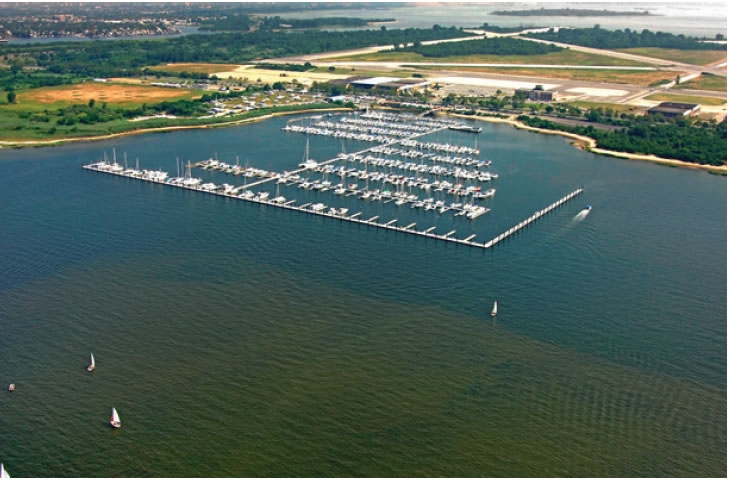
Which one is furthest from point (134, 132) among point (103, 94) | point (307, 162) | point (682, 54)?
point (682, 54)

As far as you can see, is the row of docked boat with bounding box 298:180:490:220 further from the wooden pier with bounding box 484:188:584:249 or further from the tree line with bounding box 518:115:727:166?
the tree line with bounding box 518:115:727:166

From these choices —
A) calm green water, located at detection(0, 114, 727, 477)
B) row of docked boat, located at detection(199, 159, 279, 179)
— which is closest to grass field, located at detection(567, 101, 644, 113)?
A: calm green water, located at detection(0, 114, 727, 477)

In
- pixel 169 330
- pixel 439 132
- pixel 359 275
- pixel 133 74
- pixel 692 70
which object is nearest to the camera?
pixel 169 330

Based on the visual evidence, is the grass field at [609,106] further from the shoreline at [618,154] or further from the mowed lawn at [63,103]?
the mowed lawn at [63,103]

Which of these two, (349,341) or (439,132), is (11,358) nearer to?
(349,341)

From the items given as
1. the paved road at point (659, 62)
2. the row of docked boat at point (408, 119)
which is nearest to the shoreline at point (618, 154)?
the row of docked boat at point (408, 119)

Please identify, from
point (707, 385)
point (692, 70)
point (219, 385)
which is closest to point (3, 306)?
point (219, 385)
